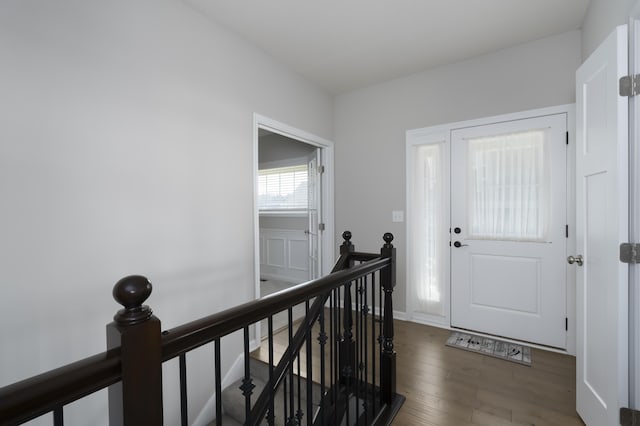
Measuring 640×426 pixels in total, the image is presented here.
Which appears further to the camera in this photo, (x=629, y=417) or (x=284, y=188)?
(x=284, y=188)

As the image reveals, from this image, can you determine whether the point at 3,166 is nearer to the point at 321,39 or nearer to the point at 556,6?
the point at 321,39

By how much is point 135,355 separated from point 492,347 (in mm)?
2991

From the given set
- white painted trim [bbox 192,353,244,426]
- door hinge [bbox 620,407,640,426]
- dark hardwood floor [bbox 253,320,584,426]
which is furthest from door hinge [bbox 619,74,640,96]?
white painted trim [bbox 192,353,244,426]

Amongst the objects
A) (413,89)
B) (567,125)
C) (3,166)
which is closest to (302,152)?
(413,89)

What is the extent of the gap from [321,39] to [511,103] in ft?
6.12

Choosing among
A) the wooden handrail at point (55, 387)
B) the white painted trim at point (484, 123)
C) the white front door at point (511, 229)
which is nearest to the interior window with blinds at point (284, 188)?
the white painted trim at point (484, 123)

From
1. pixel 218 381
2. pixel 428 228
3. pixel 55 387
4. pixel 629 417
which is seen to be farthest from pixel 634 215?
pixel 55 387

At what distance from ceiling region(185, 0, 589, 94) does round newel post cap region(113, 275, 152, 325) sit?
228cm

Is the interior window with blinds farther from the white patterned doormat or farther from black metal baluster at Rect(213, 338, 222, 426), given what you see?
black metal baluster at Rect(213, 338, 222, 426)

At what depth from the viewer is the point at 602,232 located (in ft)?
5.22

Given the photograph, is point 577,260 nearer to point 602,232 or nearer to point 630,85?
point 602,232

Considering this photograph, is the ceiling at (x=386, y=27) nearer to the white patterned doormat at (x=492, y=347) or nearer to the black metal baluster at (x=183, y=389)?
the black metal baluster at (x=183, y=389)

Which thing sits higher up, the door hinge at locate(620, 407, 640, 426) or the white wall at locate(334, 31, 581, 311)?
the white wall at locate(334, 31, 581, 311)

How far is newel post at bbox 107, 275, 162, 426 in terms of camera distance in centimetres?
61
